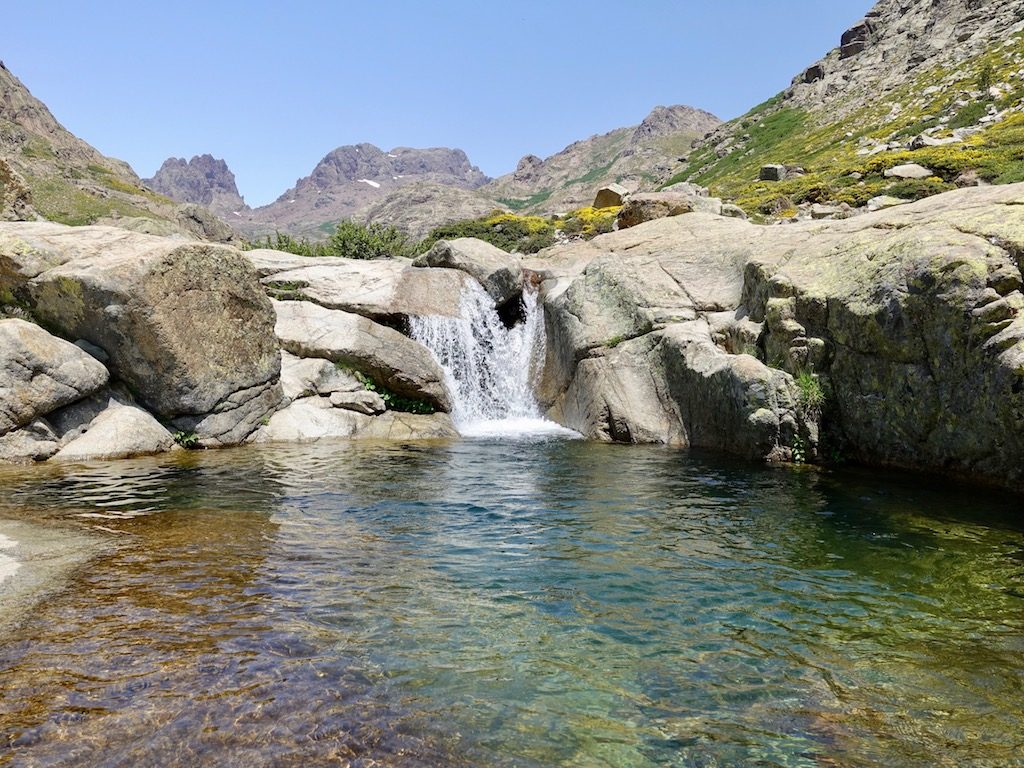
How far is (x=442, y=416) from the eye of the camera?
25109 mm

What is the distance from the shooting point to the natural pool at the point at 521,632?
5137 millimetres

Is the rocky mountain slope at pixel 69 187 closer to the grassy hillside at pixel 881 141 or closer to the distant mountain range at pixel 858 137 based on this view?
the distant mountain range at pixel 858 137

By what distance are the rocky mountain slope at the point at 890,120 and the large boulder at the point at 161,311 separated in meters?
36.0

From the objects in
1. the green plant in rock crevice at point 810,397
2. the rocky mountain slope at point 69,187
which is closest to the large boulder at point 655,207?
the green plant in rock crevice at point 810,397

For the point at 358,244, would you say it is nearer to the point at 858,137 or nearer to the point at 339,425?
the point at 339,425

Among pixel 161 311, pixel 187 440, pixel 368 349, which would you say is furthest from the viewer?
pixel 368 349

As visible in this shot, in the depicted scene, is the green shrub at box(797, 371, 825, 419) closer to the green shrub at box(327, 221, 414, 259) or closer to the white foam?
the white foam

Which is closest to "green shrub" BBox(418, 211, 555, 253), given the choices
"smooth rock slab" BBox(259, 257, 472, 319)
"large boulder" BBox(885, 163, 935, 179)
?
"large boulder" BBox(885, 163, 935, 179)

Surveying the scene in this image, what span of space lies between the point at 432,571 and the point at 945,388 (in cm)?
1139

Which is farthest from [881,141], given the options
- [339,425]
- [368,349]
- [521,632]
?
[521,632]

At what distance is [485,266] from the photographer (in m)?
29.7

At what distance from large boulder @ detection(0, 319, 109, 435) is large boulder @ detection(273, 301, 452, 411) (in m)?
7.52

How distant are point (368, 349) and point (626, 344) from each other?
9.21 metres

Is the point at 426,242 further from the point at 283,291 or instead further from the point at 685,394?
the point at 685,394
